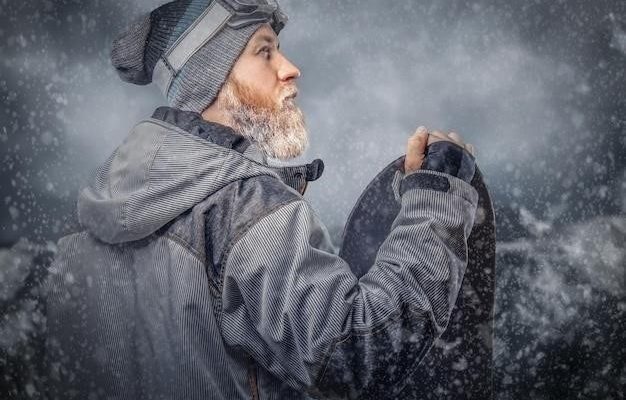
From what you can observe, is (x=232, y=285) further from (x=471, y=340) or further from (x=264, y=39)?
(x=264, y=39)

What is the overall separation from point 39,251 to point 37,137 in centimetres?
135

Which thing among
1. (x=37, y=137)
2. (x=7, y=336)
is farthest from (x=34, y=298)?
(x=37, y=137)

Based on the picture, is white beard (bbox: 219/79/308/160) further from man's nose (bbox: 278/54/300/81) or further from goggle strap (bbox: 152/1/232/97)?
goggle strap (bbox: 152/1/232/97)

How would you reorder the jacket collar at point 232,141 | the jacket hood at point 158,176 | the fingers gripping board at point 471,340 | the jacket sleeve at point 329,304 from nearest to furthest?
1. the jacket sleeve at point 329,304
2. the jacket hood at point 158,176
3. the jacket collar at point 232,141
4. the fingers gripping board at point 471,340

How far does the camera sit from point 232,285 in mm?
1189

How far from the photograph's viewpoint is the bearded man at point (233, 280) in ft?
3.76

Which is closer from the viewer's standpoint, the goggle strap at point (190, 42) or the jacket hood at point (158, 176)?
the jacket hood at point (158, 176)

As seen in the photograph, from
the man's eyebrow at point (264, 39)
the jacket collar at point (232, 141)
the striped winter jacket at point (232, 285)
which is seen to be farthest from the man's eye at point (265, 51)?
the striped winter jacket at point (232, 285)

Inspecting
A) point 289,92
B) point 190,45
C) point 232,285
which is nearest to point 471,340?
point 232,285

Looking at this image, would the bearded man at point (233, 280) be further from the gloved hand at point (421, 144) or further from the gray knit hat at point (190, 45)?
the gray knit hat at point (190, 45)

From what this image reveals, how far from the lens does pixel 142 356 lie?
131 cm

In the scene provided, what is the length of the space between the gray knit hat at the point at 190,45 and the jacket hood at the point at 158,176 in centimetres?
53

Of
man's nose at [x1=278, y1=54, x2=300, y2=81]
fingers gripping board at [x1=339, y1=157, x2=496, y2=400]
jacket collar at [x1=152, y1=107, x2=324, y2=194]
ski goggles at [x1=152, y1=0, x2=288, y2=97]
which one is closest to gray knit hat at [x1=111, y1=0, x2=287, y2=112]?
ski goggles at [x1=152, y1=0, x2=288, y2=97]

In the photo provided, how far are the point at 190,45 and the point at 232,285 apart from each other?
116 centimetres
